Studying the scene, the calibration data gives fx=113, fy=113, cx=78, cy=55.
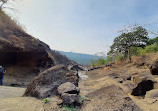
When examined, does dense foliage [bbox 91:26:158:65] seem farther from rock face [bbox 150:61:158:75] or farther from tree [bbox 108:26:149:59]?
rock face [bbox 150:61:158:75]

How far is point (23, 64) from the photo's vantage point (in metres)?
11.8

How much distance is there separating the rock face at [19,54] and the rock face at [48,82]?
5285 millimetres

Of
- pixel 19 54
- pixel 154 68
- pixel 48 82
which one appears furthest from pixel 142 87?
pixel 19 54

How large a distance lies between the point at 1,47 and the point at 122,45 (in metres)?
18.6

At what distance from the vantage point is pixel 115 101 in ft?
11.7

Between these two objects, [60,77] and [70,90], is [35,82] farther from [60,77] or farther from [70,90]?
→ [70,90]

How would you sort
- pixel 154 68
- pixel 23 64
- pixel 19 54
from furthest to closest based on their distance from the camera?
pixel 23 64
pixel 19 54
pixel 154 68

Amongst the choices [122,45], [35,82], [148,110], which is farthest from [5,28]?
[122,45]

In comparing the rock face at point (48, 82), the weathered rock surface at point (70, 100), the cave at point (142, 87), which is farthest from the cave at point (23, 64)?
the cave at point (142, 87)

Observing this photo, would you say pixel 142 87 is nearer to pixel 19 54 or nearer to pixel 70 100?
pixel 70 100

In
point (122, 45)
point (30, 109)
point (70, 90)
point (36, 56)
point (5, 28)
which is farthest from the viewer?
point (122, 45)

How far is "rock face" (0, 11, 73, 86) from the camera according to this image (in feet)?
30.9

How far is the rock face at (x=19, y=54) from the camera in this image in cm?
941

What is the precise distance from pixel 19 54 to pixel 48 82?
812cm
